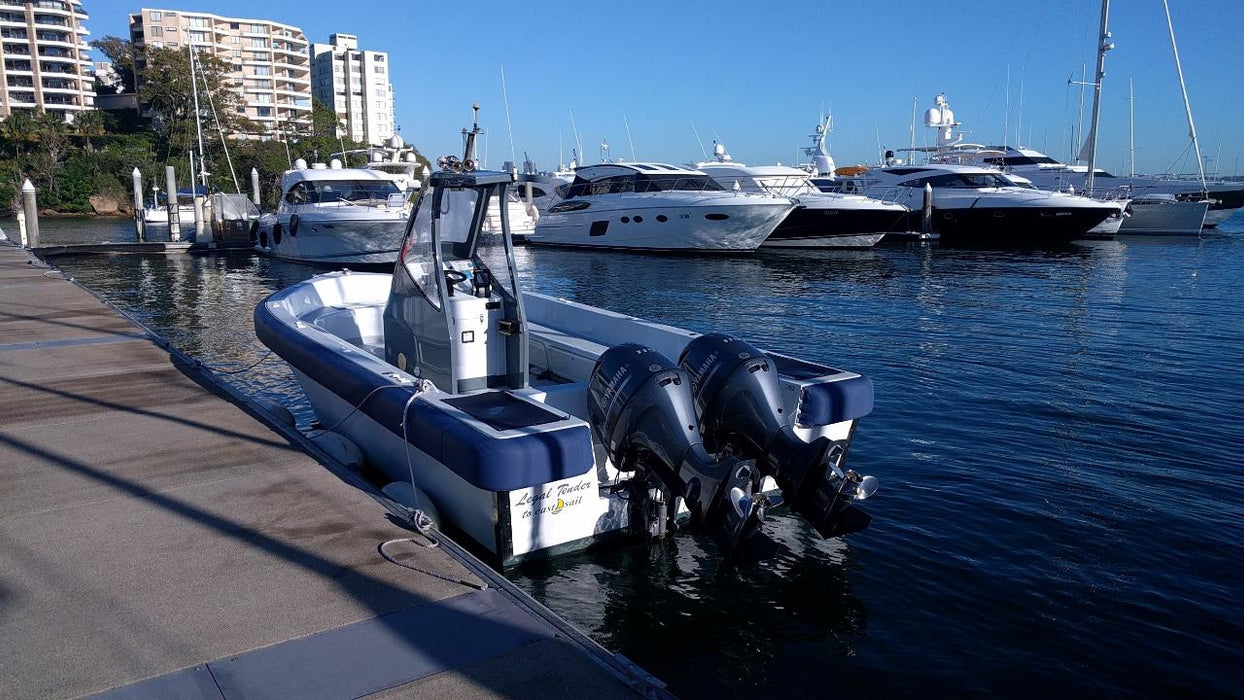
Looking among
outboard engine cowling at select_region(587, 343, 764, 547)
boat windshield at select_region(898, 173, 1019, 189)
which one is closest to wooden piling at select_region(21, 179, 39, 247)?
outboard engine cowling at select_region(587, 343, 764, 547)

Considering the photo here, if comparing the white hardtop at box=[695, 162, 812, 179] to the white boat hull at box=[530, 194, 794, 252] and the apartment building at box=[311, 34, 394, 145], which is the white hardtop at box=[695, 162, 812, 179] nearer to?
the white boat hull at box=[530, 194, 794, 252]

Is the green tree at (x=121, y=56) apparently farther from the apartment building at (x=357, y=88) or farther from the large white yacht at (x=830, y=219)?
the large white yacht at (x=830, y=219)

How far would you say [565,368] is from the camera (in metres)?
7.02

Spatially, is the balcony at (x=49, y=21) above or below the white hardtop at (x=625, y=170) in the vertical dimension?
above

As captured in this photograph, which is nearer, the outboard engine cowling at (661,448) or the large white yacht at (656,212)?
the outboard engine cowling at (661,448)

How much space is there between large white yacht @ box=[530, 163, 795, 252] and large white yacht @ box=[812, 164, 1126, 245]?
9.86 meters

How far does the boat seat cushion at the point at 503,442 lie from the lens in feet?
14.4

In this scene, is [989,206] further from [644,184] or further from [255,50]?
[255,50]

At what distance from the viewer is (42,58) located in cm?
8850

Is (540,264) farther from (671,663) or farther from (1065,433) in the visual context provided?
(671,663)

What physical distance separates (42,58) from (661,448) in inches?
4216

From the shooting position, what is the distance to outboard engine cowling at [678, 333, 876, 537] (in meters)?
4.38

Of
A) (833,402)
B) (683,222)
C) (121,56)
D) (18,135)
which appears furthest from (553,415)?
(121,56)

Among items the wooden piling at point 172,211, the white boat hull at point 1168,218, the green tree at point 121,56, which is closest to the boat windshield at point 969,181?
the white boat hull at point 1168,218
